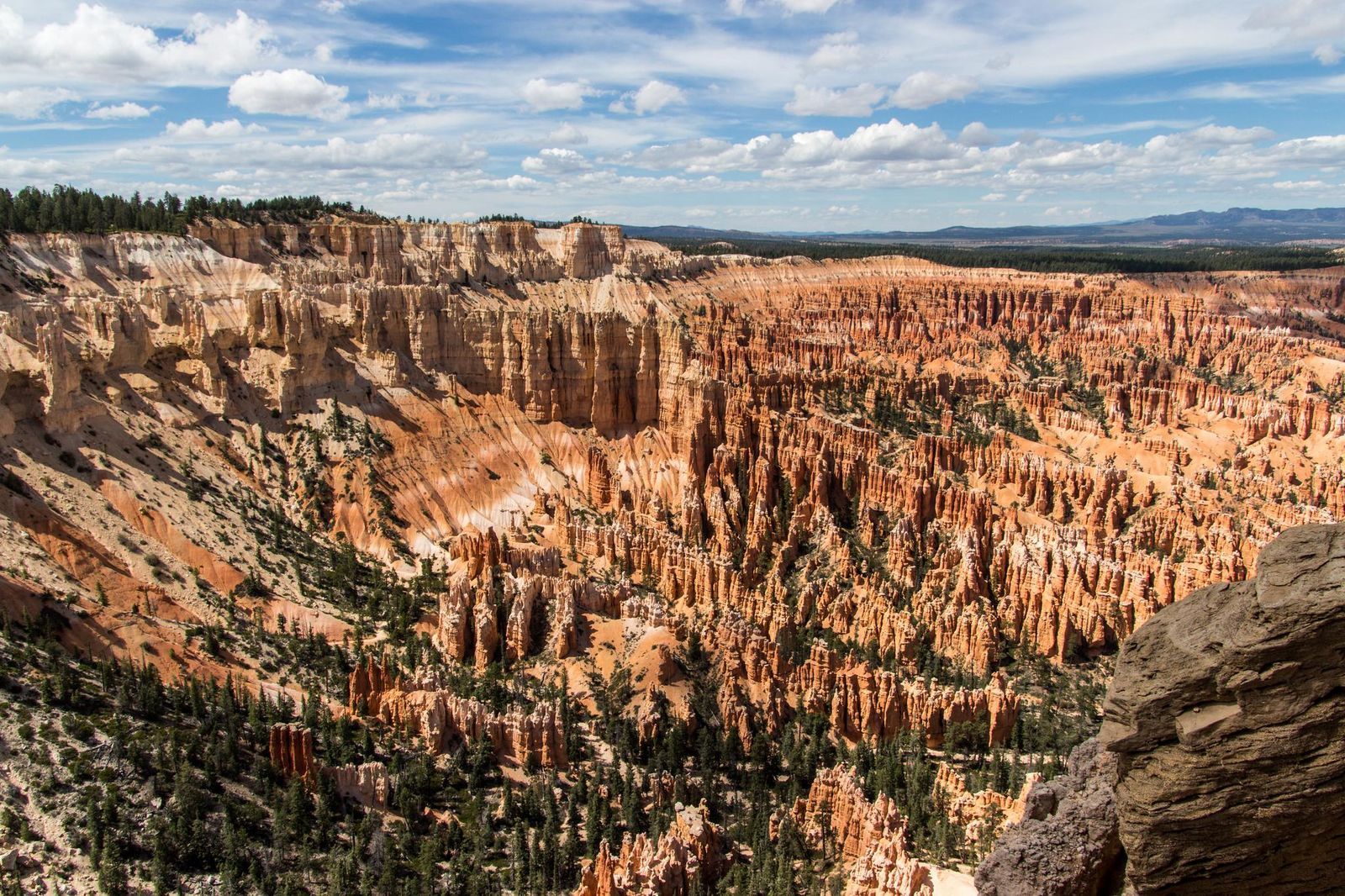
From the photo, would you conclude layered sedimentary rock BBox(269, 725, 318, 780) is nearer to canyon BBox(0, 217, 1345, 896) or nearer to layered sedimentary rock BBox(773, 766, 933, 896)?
canyon BBox(0, 217, 1345, 896)

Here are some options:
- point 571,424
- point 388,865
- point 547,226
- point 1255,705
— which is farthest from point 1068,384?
point 1255,705

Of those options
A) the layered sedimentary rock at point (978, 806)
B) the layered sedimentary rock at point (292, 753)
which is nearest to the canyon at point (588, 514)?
the layered sedimentary rock at point (292, 753)

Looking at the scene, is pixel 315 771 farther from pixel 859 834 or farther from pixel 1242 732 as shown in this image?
pixel 1242 732

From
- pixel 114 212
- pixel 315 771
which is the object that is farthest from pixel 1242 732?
pixel 114 212

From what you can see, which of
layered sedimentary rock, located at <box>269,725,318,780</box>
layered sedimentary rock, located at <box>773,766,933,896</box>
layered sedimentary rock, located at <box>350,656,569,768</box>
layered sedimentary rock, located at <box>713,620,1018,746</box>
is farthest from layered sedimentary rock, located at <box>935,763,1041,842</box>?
layered sedimentary rock, located at <box>269,725,318,780</box>

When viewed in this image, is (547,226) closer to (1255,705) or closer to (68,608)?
(68,608)
